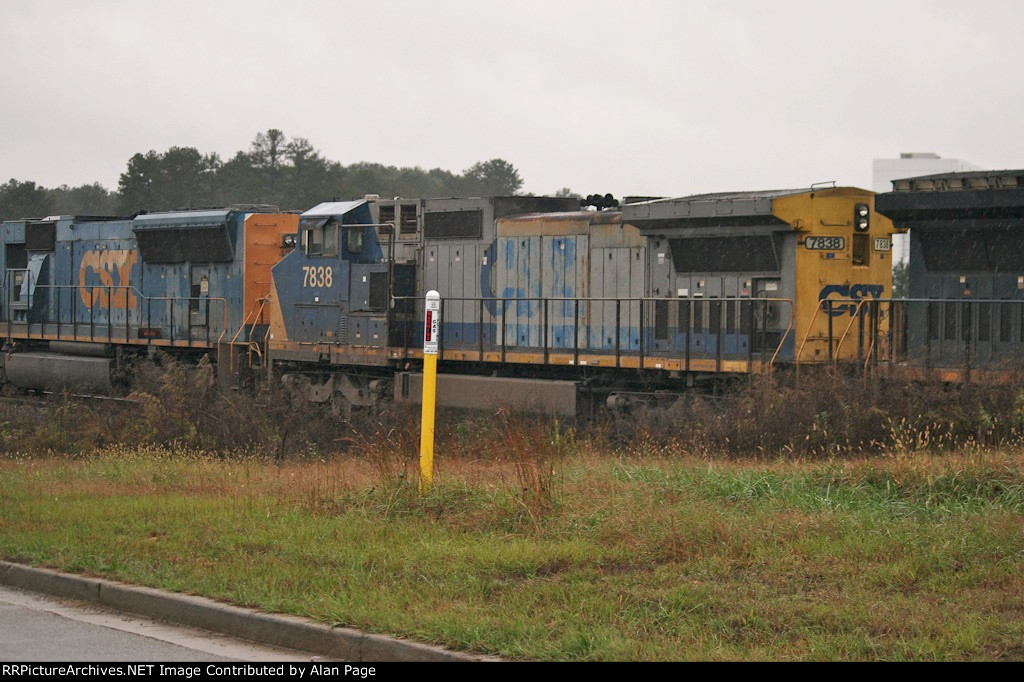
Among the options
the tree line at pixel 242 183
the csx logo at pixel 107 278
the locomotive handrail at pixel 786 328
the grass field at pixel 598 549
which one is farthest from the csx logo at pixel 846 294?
the tree line at pixel 242 183

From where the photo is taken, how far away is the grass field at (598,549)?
5.46 metres

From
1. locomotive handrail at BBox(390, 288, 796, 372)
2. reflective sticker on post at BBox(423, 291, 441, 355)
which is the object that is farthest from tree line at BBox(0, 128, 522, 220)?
reflective sticker on post at BBox(423, 291, 441, 355)

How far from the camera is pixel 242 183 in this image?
158 ft

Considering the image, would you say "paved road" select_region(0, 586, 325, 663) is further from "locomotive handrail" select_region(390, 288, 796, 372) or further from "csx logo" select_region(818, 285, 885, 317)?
"csx logo" select_region(818, 285, 885, 317)

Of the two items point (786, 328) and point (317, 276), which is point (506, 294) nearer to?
point (317, 276)

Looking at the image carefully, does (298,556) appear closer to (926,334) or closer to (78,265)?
(926,334)

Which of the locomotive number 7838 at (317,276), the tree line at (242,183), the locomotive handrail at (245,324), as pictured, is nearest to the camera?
the locomotive number 7838 at (317,276)

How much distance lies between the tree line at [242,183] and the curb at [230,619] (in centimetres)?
3555

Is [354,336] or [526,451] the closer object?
[526,451]

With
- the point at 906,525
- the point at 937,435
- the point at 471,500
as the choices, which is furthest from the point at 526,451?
the point at 937,435

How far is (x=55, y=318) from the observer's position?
2605cm

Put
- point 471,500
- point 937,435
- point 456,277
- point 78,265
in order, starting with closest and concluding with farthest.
Answer: point 471,500 → point 937,435 → point 456,277 → point 78,265

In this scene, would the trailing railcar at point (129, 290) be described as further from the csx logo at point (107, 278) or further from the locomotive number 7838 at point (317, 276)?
the locomotive number 7838 at point (317, 276)
